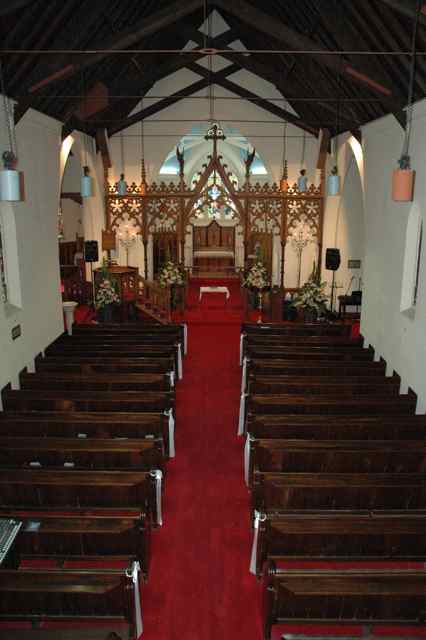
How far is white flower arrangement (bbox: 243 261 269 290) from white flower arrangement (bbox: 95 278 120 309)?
4063 millimetres

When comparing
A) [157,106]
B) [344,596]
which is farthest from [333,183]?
[157,106]

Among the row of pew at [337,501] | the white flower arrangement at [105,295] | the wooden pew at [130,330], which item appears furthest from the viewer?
the white flower arrangement at [105,295]

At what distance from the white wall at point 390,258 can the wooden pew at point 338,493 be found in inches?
93.1

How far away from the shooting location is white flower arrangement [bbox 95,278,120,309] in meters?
13.7

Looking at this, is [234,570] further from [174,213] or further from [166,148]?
[166,148]

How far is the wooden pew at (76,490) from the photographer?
5.32 m

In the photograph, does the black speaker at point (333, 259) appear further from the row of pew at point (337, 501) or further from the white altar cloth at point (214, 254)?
the white altar cloth at point (214, 254)

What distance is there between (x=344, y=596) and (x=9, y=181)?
533 centimetres

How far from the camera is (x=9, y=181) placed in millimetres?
5926

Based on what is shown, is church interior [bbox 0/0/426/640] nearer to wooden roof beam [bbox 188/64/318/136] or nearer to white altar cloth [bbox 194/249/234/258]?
wooden roof beam [bbox 188/64/318/136]

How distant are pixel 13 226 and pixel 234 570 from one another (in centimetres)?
618

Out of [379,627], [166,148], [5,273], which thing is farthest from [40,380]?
[166,148]

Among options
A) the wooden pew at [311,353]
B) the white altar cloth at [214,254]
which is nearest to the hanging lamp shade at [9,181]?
the wooden pew at [311,353]

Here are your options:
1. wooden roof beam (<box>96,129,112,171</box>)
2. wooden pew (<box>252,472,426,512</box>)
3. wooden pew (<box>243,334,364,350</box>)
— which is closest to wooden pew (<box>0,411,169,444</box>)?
wooden pew (<box>252,472,426,512</box>)
